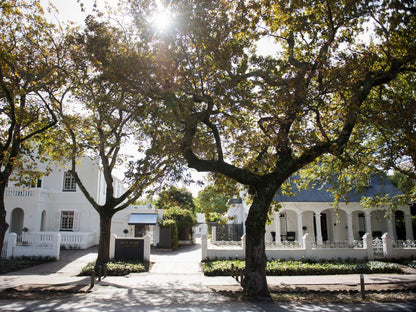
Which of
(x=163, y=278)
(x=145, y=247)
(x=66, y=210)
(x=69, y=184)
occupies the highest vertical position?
(x=69, y=184)

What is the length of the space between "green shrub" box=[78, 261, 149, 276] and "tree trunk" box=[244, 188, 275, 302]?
753 centimetres

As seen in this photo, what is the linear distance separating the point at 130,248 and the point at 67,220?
1186 centimetres

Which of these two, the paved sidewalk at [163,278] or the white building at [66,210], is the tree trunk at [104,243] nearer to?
the paved sidewalk at [163,278]

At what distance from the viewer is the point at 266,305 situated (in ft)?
34.6

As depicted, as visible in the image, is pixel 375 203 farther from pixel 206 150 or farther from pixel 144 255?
pixel 144 255

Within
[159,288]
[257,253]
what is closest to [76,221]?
[159,288]

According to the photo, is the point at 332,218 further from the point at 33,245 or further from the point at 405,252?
the point at 33,245

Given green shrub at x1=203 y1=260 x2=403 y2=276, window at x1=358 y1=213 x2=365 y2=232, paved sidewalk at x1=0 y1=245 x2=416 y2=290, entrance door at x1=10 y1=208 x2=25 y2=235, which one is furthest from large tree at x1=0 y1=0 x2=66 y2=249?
window at x1=358 y1=213 x2=365 y2=232

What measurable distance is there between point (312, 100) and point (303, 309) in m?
6.75

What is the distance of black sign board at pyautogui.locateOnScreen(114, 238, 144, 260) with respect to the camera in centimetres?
1955

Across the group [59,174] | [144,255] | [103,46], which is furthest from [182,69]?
[59,174]

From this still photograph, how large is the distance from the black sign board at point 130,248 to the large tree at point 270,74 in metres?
8.91

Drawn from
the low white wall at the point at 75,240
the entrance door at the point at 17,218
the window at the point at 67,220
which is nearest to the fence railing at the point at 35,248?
the low white wall at the point at 75,240

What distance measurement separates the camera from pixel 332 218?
87.5ft
